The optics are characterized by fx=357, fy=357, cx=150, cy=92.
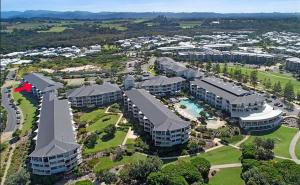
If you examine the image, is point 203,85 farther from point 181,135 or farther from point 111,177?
point 111,177

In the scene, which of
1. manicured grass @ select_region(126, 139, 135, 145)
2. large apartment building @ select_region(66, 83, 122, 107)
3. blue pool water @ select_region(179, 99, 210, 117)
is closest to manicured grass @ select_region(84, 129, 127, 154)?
manicured grass @ select_region(126, 139, 135, 145)

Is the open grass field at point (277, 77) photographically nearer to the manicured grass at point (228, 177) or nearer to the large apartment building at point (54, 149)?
the manicured grass at point (228, 177)

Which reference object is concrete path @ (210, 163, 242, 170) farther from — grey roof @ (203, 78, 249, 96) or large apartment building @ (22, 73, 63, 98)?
large apartment building @ (22, 73, 63, 98)

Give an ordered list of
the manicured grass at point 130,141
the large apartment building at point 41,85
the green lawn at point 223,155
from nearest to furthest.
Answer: the green lawn at point 223,155
the manicured grass at point 130,141
the large apartment building at point 41,85

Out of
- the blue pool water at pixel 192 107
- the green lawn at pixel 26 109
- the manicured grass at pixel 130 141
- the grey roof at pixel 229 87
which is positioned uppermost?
the grey roof at pixel 229 87

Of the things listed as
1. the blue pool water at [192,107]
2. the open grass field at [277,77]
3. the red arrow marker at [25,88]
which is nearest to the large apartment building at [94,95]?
the blue pool water at [192,107]

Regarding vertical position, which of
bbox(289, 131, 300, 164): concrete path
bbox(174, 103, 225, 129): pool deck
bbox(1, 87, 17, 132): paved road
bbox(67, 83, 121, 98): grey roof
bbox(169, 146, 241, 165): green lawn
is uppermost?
bbox(67, 83, 121, 98): grey roof

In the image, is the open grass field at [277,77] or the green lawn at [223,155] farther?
the open grass field at [277,77]
